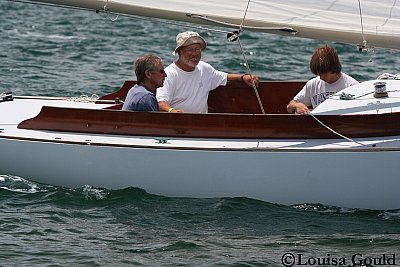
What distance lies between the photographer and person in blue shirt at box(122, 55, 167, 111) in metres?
8.15

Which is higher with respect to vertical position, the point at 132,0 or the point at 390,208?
the point at 132,0

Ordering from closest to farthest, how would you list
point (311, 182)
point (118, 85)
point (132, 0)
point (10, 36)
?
1. point (311, 182)
2. point (132, 0)
3. point (118, 85)
4. point (10, 36)

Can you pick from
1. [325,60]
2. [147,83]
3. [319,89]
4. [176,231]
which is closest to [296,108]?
[319,89]

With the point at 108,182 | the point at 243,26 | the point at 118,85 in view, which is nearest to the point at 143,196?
the point at 108,182

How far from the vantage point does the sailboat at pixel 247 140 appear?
771 cm

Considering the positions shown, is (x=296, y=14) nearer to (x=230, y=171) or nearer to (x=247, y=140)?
(x=247, y=140)

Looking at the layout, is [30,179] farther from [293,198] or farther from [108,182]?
[293,198]

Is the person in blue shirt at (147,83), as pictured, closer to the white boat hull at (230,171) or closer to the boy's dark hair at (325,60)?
the white boat hull at (230,171)

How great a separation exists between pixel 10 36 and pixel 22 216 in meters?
9.96

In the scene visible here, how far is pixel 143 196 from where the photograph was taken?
8.03 m

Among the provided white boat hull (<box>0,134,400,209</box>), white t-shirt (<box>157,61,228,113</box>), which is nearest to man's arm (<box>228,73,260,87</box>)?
white t-shirt (<box>157,61,228,113</box>)

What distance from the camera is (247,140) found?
794cm

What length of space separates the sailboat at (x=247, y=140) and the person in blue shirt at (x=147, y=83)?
0.44ft

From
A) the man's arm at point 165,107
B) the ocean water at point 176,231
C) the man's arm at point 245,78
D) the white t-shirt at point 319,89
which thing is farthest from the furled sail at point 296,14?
the man's arm at point 245,78
